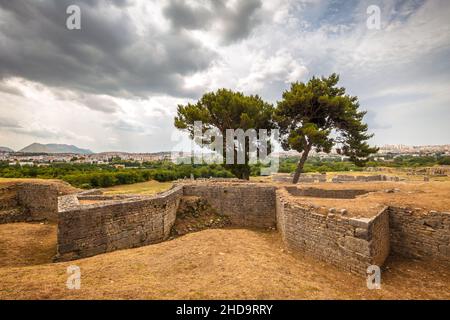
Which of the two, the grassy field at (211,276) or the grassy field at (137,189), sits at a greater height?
the grassy field at (211,276)

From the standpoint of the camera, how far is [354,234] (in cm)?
609

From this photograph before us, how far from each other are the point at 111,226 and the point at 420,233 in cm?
1003

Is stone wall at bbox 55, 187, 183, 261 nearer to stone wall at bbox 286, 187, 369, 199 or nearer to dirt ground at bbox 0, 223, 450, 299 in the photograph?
dirt ground at bbox 0, 223, 450, 299

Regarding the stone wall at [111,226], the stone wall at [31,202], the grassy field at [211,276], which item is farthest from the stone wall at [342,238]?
the stone wall at [31,202]

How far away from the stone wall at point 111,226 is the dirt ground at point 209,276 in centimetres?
57

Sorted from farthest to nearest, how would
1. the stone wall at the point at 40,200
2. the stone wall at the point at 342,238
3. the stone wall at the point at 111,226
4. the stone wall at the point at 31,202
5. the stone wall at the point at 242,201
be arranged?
the stone wall at the point at 40,200 < the stone wall at the point at 31,202 < the stone wall at the point at 242,201 < the stone wall at the point at 111,226 < the stone wall at the point at 342,238

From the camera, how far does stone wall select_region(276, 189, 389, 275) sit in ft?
19.5

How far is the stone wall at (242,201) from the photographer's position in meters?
12.5

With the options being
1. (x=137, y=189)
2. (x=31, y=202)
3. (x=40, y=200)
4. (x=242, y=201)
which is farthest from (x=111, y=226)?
(x=137, y=189)

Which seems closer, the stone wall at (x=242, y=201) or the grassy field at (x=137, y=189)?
the stone wall at (x=242, y=201)

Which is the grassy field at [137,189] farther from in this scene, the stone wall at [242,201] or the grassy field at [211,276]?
the grassy field at [211,276]

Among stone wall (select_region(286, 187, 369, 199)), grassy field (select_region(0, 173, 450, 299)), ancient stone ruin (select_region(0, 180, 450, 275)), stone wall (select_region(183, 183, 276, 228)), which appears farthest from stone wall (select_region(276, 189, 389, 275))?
stone wall (select_region(286, 187, 369, 199))

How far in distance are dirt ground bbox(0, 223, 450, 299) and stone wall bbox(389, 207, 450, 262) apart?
1.12ft

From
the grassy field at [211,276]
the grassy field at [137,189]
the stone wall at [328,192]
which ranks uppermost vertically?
the stone wall at [328,192]
